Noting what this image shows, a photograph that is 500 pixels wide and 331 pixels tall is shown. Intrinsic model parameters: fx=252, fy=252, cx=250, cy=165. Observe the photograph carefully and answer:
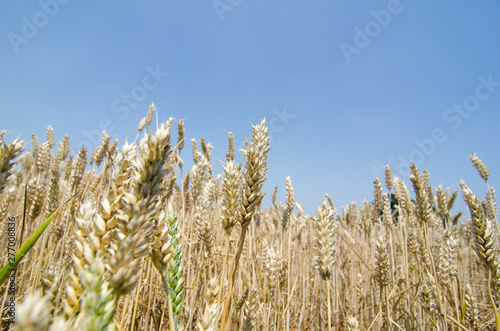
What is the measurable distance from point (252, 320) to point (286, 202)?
154 cm

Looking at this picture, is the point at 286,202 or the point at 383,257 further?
the point at 286,202

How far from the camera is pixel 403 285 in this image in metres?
3.46

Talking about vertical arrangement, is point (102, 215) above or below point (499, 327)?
above

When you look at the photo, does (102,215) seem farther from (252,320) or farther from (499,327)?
(499,327)

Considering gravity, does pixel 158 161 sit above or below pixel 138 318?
above

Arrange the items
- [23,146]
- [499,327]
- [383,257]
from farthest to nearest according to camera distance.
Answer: [383,257] < [499,327] < [23,146]

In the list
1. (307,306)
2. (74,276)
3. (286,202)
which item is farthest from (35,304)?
(307,306)

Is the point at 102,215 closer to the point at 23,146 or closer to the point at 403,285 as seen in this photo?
the point at 23,146

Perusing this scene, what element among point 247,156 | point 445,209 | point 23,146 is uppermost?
point 445,209

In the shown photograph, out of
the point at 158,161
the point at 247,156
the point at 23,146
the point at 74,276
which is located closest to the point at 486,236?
the point at 247,156

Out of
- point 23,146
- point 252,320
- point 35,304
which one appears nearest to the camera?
point 35,304

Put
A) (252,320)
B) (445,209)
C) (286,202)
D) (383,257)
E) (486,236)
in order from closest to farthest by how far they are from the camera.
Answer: (252,320) < (486,236) < (383,257) < (286,202) < (445,209)

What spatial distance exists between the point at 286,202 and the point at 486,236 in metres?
1.70

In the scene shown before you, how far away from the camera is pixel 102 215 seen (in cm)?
65
